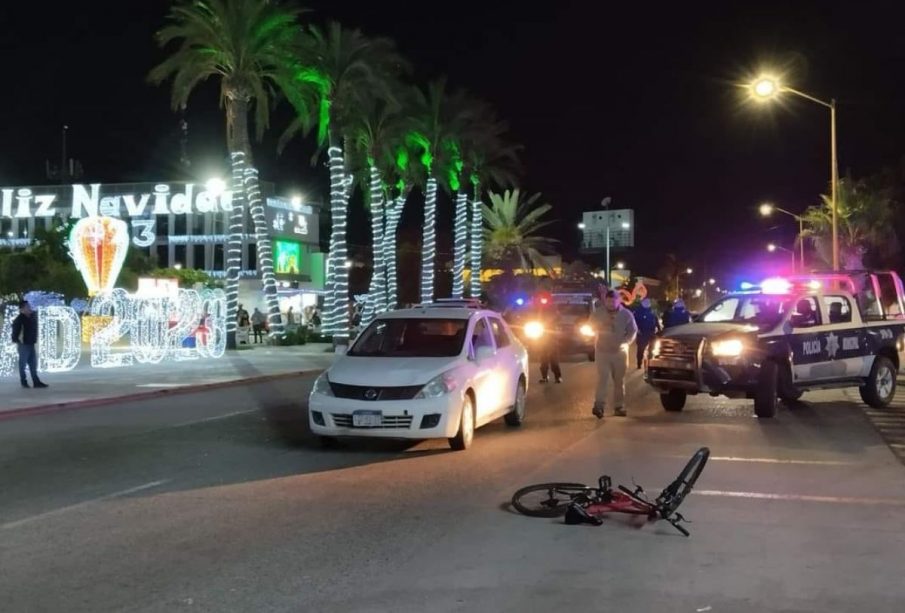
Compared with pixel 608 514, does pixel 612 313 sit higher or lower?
higher

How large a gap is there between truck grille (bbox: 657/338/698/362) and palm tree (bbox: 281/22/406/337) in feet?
69.6

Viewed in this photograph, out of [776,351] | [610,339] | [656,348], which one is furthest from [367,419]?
[776,351]

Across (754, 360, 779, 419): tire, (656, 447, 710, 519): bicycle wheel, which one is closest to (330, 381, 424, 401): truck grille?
(656, 447, 710, 519): bicycle wheel

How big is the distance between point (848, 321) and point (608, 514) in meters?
9.05

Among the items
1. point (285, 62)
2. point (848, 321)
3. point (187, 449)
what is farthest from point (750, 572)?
point (285, 62)

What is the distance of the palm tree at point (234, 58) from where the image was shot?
1211 inches

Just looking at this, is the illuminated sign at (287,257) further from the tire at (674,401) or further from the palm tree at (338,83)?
the tire at (674,401)

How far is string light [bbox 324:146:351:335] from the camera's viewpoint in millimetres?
35125

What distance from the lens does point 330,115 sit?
3406 cm

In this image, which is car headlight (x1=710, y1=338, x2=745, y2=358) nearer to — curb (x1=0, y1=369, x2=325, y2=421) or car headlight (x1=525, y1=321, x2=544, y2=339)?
car headlight (x1=525, y1=321, x2=544, y2=339)

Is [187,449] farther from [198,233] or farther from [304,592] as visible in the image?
[198,233]

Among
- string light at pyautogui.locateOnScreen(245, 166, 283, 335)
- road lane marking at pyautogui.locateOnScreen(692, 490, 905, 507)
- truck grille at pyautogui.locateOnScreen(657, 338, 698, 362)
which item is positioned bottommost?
road lane marking at pyautogui.locateOnScreen(692, 490, 905, 507)

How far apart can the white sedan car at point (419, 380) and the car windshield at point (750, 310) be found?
13.7ft

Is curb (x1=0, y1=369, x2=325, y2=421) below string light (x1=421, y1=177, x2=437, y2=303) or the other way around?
below
